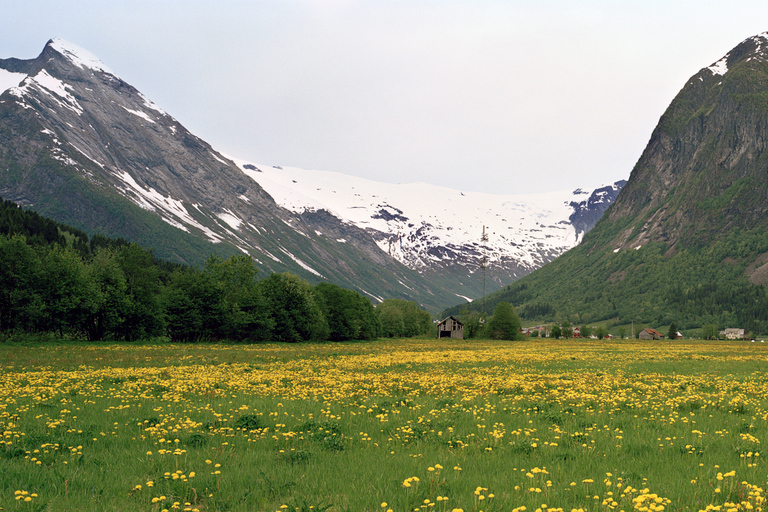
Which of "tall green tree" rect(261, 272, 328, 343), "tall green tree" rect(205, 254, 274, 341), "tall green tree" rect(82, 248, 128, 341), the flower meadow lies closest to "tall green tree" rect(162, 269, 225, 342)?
"tall green tree" rect(205, 254, 274, 341)

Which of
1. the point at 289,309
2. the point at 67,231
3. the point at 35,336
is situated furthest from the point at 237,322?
the point at 67,231

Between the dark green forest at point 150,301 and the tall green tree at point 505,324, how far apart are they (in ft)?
130

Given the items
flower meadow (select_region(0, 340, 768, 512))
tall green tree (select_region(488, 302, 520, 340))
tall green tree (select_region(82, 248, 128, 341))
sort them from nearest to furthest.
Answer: flower meadow (select_region(0, 340, 768, 512)), tall green tree (select_region(82, 248, 128, 341)), tall green tree (select_region(488, 302, 520, 340))

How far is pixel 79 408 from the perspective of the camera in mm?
16078

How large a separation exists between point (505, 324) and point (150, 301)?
8427 cm

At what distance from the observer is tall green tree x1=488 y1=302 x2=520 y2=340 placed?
121 meters

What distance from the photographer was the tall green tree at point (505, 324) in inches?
4751

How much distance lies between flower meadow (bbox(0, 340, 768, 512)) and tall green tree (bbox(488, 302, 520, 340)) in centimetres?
10114

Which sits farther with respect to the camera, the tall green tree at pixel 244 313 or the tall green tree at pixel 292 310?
the tall green tree at pixel 292 310

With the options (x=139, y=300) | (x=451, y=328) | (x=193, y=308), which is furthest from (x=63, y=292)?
(x=451, y=328)

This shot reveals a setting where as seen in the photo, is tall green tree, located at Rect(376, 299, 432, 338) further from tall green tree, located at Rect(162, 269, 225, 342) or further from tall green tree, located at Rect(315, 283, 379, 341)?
tall green tree, located at Rect(162, 269, 225, 342)

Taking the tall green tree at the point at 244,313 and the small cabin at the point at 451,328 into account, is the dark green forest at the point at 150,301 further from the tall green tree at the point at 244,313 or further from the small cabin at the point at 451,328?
the small cabin at the point at 451,328

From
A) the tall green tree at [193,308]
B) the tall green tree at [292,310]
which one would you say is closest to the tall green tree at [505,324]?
the tall green tree at [292,310]

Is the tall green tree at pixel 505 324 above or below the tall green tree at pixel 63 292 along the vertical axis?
below
